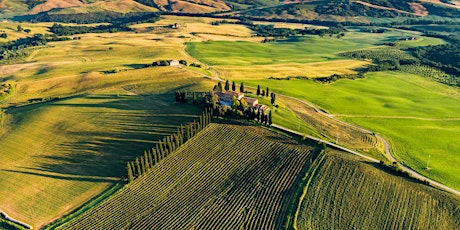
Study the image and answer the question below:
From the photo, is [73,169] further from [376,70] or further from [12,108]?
[376,70]

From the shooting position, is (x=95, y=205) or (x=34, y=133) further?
(x=34, y=133)

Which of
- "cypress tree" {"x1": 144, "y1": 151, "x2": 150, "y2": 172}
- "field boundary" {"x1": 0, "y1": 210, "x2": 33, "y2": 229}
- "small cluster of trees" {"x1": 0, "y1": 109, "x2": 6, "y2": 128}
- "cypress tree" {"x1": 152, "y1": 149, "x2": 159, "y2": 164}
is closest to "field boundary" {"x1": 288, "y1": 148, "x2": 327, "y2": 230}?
"cypress tree" {"x1": 152, "y1": 149, "x2": 159, "y2": 164}

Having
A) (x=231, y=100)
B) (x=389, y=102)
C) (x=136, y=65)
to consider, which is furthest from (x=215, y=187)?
(x=136, y=65)

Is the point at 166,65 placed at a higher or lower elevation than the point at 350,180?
higher

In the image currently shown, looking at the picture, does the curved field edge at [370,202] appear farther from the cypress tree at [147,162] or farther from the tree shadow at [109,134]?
the tree shadow at [109,134]

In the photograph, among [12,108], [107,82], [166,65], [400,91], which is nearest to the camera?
[12,108]

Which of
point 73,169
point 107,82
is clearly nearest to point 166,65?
point 107,82
